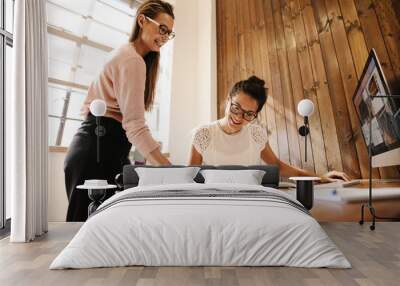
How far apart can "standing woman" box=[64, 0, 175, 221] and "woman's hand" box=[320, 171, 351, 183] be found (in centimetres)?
162

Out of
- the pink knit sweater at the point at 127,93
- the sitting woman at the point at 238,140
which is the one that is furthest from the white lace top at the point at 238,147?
the pink knit sweater at the point at 127,93

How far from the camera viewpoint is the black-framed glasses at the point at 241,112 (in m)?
4.67

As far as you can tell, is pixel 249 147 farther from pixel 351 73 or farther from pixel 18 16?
pixel 18 16

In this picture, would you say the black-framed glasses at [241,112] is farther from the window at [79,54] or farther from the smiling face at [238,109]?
the window at [79,54]

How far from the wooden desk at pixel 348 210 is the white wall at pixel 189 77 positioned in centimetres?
146

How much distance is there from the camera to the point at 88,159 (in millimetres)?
4523

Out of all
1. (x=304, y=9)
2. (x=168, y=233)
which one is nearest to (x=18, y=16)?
(x=168, y=233)

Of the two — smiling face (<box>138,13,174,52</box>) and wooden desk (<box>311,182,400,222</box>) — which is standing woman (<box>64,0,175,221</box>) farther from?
wooden desk (<box>311,182,400,222</box>)

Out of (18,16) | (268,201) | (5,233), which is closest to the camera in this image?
(268,201)

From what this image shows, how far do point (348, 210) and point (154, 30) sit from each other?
2.76 meters

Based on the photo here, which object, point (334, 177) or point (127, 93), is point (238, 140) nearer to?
point (334, 177)

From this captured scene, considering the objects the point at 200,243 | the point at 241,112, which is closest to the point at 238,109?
the point at 241,112

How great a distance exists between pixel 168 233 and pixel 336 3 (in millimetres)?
3140

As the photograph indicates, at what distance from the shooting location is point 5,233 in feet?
13.3
